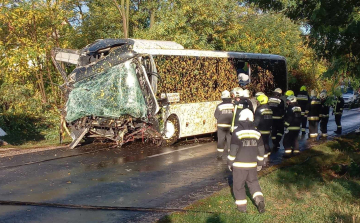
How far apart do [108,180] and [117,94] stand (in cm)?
397

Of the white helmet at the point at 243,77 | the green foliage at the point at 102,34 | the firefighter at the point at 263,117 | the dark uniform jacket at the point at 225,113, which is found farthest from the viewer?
the green foliage at the point at 102,34

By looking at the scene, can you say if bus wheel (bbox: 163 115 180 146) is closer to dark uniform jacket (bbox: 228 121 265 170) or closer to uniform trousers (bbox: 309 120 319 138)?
uniform trousers (bbox: 309 120 319 138)

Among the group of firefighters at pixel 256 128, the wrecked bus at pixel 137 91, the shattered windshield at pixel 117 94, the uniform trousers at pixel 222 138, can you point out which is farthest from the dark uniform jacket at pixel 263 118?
the shattered windshield at pixel 117 94

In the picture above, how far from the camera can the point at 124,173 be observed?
37.2 feet

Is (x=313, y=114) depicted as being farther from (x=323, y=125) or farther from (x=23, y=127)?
(x=23, y=127)

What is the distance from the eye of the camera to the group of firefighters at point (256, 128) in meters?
7.97

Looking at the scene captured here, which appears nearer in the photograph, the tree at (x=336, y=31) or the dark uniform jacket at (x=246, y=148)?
the dark uniform jacket at (x=246, y=148)

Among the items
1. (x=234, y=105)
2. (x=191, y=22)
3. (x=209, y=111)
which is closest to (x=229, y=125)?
(x=234, y=105)

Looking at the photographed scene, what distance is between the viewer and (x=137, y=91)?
45.9ft

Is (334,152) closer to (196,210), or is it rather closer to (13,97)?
(196,210)

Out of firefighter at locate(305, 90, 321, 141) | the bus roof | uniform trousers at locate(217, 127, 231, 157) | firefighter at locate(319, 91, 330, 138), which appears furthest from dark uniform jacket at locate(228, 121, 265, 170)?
firefighter at locate(319, 91, 330, 138)

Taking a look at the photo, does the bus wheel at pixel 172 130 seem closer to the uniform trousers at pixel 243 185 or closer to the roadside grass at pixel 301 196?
the roadside grass at pixel 301 196

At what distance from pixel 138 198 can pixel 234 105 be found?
16.7 ft

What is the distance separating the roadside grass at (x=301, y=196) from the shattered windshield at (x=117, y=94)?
4387 millimetres
